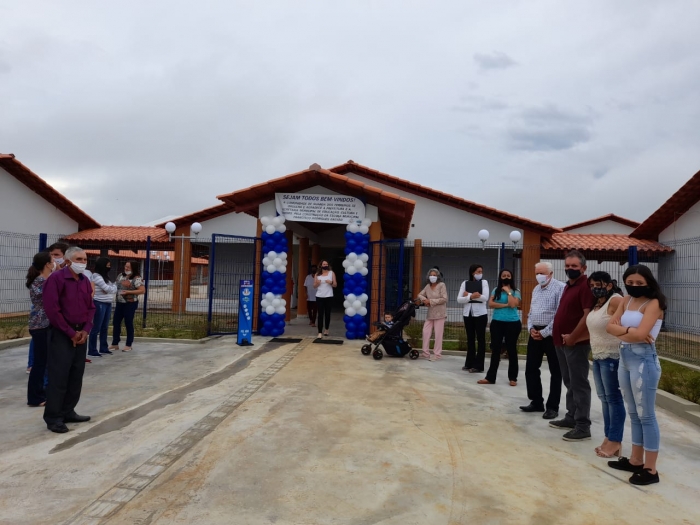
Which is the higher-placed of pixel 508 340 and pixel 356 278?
pixel 356 278

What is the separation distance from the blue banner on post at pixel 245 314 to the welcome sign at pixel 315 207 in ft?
6.78

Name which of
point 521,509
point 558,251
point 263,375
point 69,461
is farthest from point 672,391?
point 558,251

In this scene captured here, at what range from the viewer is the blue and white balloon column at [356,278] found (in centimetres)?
1034

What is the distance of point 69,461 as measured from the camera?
12.1 ft

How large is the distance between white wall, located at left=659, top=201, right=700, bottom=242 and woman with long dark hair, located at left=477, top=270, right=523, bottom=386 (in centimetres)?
1088

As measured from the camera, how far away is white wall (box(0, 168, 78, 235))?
50.4 ft

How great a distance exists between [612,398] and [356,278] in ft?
21.8

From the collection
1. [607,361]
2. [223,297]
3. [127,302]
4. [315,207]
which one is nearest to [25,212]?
[223,297]

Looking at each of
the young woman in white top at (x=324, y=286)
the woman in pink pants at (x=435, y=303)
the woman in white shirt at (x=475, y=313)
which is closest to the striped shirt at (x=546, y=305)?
the woman in white shirt at (x=475, y=313)

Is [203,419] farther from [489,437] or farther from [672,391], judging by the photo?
[672,391]

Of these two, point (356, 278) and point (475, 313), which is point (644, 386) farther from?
point (356, 278)

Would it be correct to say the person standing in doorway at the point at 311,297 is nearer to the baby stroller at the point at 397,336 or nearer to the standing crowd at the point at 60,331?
the baby stroller at the point at 397,336

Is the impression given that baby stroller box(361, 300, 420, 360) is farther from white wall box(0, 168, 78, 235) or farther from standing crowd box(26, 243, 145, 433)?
white wall box(0, 168, 78, 235)

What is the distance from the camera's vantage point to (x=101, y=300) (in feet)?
26.8
